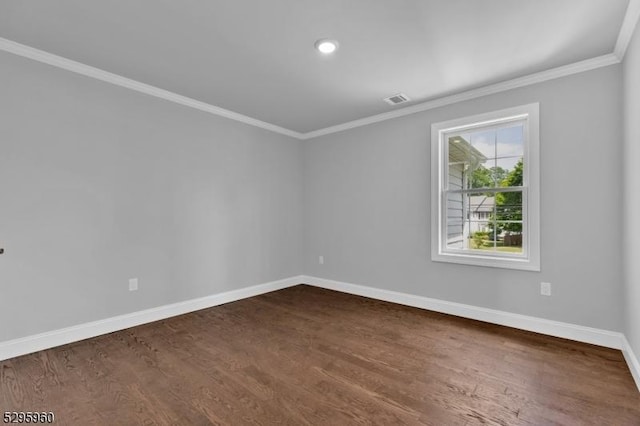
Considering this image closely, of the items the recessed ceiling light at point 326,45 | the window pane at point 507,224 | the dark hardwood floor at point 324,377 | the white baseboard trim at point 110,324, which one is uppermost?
the recessed ceiling light at point 326,45

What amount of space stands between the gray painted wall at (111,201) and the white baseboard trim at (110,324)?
66mm

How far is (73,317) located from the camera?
2.76 metres

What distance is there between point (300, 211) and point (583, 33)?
3.88 m

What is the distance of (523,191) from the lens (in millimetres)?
3109

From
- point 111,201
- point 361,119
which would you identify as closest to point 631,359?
point 361,119

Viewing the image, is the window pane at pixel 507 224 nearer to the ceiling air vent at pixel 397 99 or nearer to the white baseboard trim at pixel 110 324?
the ceiling air vent at pixel 397 99

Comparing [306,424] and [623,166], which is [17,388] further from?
[623,166]

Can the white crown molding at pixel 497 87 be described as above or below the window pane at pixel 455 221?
above

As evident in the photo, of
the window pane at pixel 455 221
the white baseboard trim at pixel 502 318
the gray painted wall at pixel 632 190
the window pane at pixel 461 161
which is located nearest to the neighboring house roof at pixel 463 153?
the window pane at pixel 461 161

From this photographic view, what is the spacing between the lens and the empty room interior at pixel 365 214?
2.02 metres

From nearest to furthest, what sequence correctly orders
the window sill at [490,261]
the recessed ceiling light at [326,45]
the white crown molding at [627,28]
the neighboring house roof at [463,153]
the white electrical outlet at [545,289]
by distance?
the white crown molding at [627,28]
the recessed ceiling light at [326,45]
the white electrical outlet at [545,289]
the window sill at [490,261]
the neighboring house roof at [463,153]

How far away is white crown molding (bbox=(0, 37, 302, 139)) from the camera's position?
2502mm

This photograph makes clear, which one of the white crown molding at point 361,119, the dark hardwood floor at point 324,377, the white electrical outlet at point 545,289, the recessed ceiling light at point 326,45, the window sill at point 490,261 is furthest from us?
the window sill at point 490,261

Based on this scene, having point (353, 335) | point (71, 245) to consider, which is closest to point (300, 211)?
point (353, 335)
